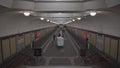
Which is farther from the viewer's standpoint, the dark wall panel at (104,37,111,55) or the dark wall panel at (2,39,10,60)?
the dark wall panel at (104,37,111,55)

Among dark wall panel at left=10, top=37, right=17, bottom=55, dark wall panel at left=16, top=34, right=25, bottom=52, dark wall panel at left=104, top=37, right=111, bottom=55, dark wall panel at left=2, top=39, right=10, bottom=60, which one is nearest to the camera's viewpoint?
dark wall panel at left=2, top=39, right=10, bottom=60

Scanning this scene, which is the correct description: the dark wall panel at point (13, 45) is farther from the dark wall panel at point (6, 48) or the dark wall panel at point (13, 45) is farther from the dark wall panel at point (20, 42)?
the dark wall panel at point (20, 42)

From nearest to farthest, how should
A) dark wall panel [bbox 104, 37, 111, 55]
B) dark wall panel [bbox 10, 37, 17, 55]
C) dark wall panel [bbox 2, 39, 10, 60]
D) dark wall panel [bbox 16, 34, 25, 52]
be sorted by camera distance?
1. dark wall panel [bbox 2, 39, 10, 60]
2. dark wall panel [bbox 104, 37, 111, 55]
3. dark wall panel [bbox 10, 37, 17, 55]
4. dark wall panel [bbox 16, 34, 25, 52]

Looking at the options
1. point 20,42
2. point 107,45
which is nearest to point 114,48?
point 107,45

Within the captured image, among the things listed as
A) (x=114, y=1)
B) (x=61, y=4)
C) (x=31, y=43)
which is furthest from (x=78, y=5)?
(x=31, y=43)

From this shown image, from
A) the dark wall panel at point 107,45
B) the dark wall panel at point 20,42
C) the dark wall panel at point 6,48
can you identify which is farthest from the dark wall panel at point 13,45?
the dark wall panel at point 107,45

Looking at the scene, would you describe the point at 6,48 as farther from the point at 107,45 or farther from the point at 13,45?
the point at 107,45

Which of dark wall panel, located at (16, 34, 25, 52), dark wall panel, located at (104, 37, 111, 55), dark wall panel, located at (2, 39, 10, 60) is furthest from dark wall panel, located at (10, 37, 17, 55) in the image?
dark wall panel, located at (104, 37, 111, 55)

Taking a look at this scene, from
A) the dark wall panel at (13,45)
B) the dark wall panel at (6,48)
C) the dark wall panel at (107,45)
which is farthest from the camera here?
the dark wall panel at (13,45)

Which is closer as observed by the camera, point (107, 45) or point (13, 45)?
point (107, 45)

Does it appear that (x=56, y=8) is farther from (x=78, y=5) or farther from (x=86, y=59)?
(x=86, y=59)

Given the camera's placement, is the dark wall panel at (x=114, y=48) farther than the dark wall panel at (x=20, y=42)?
No

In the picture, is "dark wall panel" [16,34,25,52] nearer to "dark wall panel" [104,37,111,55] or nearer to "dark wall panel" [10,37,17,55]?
"dark wall panel" [10,37,17,55]

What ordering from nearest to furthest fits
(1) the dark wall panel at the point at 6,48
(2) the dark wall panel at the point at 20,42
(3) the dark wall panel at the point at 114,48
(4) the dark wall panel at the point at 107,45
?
(3) the dark wall panel at the point at 114,48
(1) the dark wall panel at the point at 6,48
(4) the dark wall panel at the point at 107,45
(2) the dark wall panel at the point at 20,42
